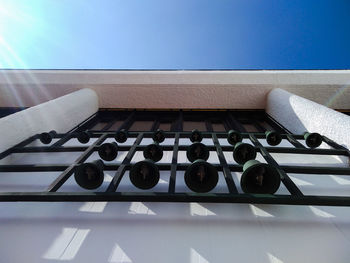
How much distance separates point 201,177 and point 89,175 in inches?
→ 52.7

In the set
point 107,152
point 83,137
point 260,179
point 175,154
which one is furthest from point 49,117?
point 260,179

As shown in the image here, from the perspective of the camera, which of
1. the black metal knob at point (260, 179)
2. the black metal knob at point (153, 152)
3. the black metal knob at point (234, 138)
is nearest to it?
the black metal knob at point (260, 179)

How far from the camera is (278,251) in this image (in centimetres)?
159

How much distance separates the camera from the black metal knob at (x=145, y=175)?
7.00 feet

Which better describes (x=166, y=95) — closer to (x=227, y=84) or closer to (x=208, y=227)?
(x=227, y=84)

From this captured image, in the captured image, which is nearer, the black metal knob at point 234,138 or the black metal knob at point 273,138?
the black metal knob at point 234,138

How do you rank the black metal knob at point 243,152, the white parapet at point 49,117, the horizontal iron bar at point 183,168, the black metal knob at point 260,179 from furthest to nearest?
the white parapet at point 49,117, the black metal knob at point 243,152, the horizontal iron bar at point 183,168, the black metal knob at point 260,179

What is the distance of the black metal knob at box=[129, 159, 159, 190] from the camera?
7.00ft

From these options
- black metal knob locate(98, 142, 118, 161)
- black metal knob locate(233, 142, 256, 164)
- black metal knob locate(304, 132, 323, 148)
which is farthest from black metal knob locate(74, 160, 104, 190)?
black metal knob locate(304, 132, 323, 148)

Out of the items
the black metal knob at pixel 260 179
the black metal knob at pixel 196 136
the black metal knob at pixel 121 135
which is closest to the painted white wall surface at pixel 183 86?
the black metal knob at pixel 121 135

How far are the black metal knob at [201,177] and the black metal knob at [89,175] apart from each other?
1.05 m

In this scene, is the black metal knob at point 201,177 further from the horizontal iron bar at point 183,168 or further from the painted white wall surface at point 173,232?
the horizontal iron bar at point 183,168

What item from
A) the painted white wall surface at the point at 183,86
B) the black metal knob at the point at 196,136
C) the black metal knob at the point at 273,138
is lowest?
the black metal knob at the point at 196,136

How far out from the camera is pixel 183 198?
1830 mm
